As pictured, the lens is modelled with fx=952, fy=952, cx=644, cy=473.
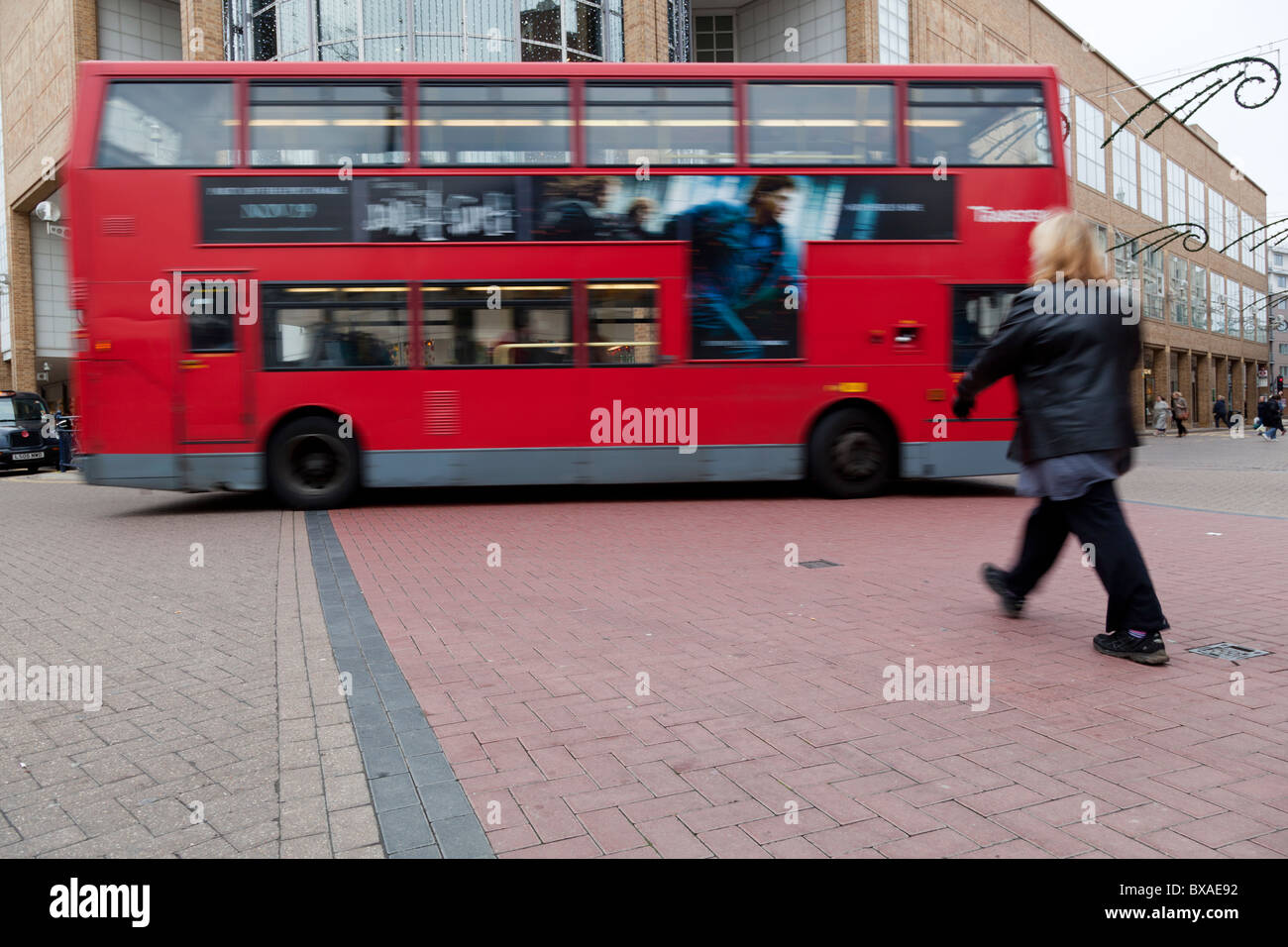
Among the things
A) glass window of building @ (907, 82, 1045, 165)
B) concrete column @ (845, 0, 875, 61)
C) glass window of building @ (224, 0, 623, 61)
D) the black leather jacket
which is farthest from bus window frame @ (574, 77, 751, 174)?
concrete column @ (845, 0, 875, 61)

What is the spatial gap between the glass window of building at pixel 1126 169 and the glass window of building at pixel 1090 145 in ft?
6.29

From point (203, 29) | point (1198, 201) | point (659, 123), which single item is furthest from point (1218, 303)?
point (659, 123)

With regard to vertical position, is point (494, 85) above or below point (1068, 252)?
above

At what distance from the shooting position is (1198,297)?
5316 cm

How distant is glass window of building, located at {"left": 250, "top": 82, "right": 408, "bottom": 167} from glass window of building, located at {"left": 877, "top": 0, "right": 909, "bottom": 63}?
19.6 metres

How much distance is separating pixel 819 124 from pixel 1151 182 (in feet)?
143

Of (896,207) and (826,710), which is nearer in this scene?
(826,710)

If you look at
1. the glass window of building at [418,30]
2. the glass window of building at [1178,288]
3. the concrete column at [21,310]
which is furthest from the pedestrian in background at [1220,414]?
the concrete column at [21,310]

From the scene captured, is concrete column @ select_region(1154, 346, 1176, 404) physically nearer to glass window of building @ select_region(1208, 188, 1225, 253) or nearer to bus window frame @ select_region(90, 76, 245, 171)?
glass window of building @ select_region(1208, 188, 1225, 253)

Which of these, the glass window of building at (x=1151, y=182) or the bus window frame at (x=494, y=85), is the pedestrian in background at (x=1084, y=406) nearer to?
the bus window frame at (x=494, y=85)

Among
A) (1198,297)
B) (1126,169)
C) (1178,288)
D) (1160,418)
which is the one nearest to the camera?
(1160,418)

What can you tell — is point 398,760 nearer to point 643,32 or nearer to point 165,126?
point 165,126

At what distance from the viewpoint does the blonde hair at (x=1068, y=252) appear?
13.5 ft
